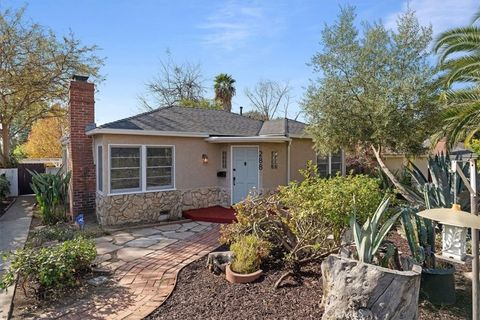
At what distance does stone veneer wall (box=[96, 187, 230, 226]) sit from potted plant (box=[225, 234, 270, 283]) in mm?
5536

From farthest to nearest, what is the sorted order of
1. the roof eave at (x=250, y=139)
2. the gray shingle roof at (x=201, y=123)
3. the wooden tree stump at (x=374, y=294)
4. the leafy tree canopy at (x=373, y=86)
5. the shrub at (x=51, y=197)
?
the roof eave at (x=250, y=139) < the gray shingle roof at (x=201, y=123) < the shrub at (x=51, y=197) < the leafy tree canopy at (x=373, y=86) < the wooden tree stump at (x=374, y=294)

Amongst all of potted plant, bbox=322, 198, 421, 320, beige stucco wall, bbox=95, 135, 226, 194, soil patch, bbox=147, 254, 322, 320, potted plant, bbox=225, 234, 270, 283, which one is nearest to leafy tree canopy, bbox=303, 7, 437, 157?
beige stucco wall, bbox=95, 135, 226, 194

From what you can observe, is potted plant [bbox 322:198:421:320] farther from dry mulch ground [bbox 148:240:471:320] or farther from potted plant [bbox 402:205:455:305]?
potted plant [bbox 402:205:455:305]

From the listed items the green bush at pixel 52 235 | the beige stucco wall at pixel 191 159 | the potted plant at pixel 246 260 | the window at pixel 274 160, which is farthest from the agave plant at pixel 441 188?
the green bush at pixel 52 235

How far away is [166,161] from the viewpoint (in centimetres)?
1092

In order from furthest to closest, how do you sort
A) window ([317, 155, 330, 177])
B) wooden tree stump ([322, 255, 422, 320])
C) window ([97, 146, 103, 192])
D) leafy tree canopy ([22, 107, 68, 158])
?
leafy tree canopy ([22, 107, 68, 158])
window ([317, 155, 330, 177])
window ([97, 146, 103, 192])
wooden tree stump ([322, 255, 422, 320])

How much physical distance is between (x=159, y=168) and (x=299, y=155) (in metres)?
5.86

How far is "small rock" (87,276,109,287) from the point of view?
5.47m

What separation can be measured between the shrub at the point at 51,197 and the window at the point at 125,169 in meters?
2.24

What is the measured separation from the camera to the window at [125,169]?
9805 mm

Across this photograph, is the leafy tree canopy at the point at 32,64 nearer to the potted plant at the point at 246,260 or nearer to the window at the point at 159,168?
the window at the point at 159,168

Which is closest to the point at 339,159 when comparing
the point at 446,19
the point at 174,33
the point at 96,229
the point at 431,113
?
the point at 431,113

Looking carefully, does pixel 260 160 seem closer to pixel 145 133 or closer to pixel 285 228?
pixel 145 133

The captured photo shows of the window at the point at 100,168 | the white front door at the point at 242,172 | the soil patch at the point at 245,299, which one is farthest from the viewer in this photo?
the white front door at the point at 242,172
